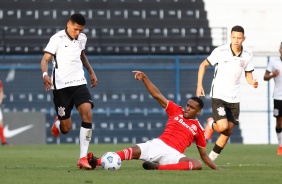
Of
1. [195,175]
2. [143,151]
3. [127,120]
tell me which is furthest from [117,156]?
[127,120]

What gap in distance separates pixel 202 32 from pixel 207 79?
250cm

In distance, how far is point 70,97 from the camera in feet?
40.9

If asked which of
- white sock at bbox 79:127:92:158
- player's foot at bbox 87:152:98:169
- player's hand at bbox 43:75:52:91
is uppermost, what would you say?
player's hand at bbox 43:75:52:91

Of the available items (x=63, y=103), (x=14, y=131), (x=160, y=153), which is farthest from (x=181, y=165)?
(x=14, y=131)

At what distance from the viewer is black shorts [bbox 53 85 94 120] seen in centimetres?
1226

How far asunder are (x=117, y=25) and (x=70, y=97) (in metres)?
16.2

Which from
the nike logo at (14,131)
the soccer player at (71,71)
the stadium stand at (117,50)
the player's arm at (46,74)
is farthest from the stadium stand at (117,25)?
the player's arm at (46,74)

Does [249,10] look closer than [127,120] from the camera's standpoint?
No

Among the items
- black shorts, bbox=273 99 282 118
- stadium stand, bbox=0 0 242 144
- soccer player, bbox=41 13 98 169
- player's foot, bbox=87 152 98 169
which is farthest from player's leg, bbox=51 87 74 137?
stadium stand, bbox=0 0 242 144

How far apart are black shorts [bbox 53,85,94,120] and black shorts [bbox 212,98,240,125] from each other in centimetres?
254

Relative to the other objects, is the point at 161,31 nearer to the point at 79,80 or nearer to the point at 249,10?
the point at 249,10

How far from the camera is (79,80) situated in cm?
1237

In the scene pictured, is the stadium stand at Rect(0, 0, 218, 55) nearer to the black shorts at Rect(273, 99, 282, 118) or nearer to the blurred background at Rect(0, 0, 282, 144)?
the blurred background at Rect(0, 0, 282, 144)

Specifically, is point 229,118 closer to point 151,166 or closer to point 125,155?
point 151,166
